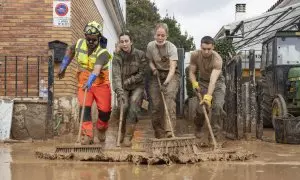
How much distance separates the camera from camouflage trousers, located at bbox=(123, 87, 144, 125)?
8062 millimetres

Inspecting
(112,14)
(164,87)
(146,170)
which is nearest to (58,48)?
(164,87)

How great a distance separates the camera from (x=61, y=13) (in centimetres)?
1027

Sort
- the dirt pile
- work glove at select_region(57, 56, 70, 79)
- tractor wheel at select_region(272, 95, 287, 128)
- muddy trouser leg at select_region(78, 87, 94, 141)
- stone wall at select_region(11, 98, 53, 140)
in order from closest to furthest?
1. the dirt pile
2. muddy trouser leg at select_region(78, 87, 94, 141)
3. work glove at select_region(57, 56, 70, 79)
4. stone wall at select_region(11, 98, 53, 140)
5. tractor wheel at select_region(272, 95, 287, 128)

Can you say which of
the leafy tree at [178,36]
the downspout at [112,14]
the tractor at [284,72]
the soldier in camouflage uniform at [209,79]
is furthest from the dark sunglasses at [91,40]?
the leafy tree at [178,36]

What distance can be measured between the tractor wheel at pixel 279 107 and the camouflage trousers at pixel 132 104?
3756 millimetres

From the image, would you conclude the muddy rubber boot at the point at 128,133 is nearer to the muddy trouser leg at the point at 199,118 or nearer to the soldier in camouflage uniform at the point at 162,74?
the soldier in camouflage uniform at the point at 162,74

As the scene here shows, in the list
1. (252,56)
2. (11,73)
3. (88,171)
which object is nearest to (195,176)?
(88,171)

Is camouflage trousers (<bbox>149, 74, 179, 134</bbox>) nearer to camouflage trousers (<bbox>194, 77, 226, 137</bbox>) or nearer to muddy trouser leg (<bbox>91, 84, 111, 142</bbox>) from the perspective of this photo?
camouflage trousers (<bbox>194, 77, 226, 137</bbox>)

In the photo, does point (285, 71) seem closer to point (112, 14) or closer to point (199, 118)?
point (199, 118)

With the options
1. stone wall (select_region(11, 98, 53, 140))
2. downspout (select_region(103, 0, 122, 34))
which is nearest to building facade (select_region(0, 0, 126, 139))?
stone wall (select_region(11, 98, 53, 140))

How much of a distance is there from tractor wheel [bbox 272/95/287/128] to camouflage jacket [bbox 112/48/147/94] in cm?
377

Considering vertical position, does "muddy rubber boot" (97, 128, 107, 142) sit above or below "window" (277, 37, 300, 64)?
below

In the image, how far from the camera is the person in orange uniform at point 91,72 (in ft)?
24.6

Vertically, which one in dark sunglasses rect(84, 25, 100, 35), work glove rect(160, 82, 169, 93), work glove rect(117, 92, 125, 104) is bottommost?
work glove rect(117, 92, 125, 104)
